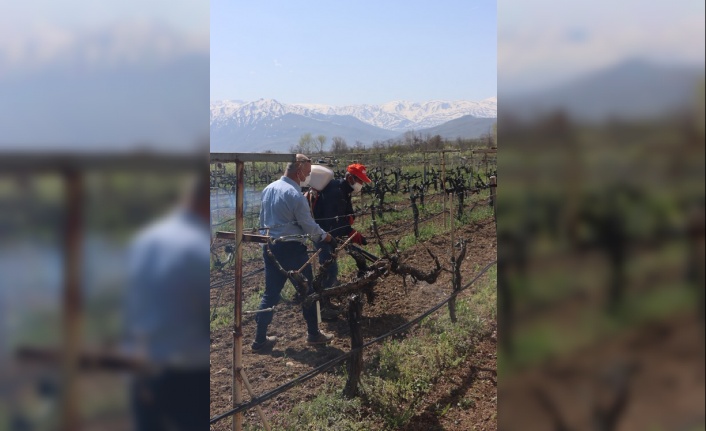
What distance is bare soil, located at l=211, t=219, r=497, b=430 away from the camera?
11.5 feet

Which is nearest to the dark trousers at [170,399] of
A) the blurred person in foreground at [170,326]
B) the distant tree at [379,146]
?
the blurred person in foreground at [170,326]

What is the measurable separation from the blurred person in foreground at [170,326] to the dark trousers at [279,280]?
9.64ft

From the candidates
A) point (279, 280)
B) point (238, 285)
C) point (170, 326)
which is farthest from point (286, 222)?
point (170, 326)

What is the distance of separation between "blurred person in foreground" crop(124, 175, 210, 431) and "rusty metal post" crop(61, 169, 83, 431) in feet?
0.25

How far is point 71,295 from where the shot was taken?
0.85 meters

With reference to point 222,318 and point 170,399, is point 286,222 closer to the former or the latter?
point 222,318

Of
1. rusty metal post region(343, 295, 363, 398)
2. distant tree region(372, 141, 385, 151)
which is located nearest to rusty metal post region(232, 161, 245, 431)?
rusty metal post region(343, 295, 363, 398)

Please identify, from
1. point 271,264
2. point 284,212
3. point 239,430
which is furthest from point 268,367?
point 239,430

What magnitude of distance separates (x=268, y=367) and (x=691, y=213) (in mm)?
3778

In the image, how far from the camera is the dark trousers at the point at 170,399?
889 millimetres

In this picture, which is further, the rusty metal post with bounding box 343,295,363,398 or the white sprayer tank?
the white sprayer tank

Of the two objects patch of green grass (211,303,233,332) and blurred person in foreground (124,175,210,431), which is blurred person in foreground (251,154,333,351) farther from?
blurred person in foreground (124,175,210,431)

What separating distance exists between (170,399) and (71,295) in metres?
0.23

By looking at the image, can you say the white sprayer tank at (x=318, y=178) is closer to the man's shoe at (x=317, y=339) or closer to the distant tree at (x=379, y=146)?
the man's shoe at (x=317, y=339)
